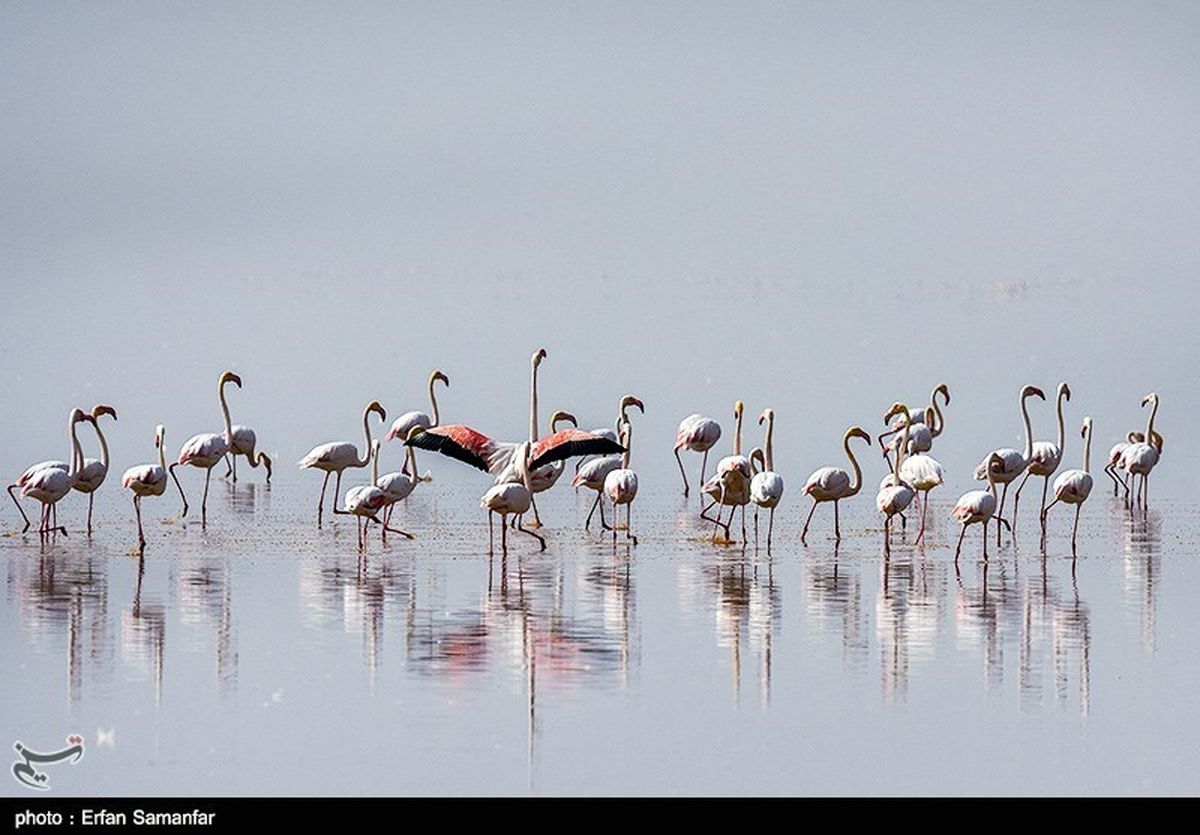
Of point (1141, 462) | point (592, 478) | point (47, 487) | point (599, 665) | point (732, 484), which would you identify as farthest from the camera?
point (1141, 462)

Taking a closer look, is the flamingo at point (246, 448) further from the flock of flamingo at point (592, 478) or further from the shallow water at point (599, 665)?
the shallow water at point (599, 665)

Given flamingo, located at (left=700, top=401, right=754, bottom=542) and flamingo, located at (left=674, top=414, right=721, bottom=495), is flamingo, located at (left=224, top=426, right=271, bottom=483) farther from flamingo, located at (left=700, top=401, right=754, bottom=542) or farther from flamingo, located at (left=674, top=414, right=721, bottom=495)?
flamingo, located at (left=700, top=401, right=754, bottom=542)

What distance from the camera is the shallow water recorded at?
852cm

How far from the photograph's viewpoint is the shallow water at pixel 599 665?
336 inches

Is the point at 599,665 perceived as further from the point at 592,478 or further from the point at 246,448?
the point at 246,448

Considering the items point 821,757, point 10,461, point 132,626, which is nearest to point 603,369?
point 10,461

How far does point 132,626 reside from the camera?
1140 cm

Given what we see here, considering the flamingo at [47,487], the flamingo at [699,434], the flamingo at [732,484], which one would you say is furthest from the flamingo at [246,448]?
the flamingo at [732,484]

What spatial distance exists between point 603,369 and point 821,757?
27656mm

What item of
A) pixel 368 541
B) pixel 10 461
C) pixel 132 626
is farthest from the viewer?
pixel 10 461

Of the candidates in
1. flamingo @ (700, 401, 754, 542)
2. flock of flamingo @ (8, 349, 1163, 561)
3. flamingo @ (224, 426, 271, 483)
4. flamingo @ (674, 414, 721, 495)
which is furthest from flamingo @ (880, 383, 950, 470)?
flamingo @ (224, 426, 271, 483)

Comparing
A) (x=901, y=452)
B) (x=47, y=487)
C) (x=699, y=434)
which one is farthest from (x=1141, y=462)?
(x=47, y=487)

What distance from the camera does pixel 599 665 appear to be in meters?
10.5
